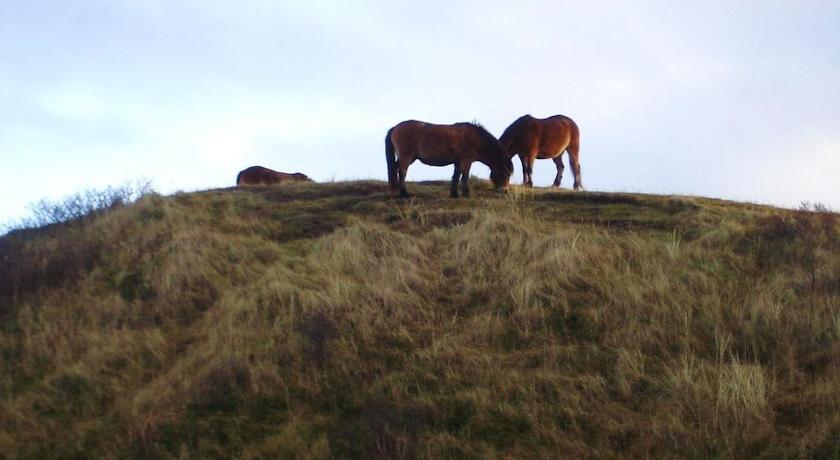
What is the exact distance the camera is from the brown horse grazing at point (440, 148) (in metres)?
16.4

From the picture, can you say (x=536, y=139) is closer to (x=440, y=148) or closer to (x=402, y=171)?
(x=440, y=148)

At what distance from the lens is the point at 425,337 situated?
32.1 feet

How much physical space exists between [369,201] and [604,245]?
5468mm

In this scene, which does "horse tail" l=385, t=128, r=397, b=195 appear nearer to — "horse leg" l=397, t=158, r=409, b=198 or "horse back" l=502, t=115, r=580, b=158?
"horse leg" l=397, t=158, r=409, b=198

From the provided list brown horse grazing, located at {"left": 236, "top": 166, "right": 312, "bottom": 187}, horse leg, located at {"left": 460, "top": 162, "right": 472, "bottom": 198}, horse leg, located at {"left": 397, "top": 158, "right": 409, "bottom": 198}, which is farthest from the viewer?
brown horse grazing, located at {"left": 236, "top": 166, "right": 312, "bottom": 187}

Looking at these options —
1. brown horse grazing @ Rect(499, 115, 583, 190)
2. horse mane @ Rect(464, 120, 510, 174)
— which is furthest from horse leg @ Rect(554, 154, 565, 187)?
horse mane @ Rect(464, 120, 510, 174)

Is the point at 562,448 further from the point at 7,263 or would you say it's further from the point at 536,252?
the point at 7,263

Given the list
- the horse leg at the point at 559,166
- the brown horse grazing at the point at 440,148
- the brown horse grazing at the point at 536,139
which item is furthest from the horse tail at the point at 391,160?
the horse leg at the point at 559,166

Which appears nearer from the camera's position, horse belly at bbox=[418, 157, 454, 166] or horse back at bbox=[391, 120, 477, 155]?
horse back at bbox=[391, 120, 477, 155]

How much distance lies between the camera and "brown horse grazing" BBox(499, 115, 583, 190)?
66.7 ft

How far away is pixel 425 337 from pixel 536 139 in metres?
11.6

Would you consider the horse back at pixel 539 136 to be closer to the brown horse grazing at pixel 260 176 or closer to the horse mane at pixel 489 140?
the horse mane at pixel 489 140

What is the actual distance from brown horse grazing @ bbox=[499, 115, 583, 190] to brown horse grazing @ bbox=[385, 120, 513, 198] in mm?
2974

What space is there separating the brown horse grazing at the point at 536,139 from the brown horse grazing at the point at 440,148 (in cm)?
297
